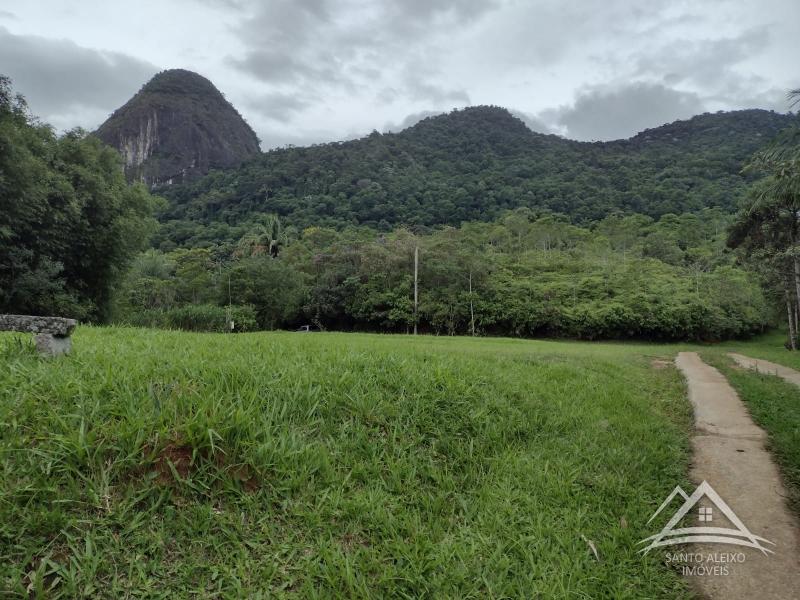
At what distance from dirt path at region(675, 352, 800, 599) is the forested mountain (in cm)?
5721

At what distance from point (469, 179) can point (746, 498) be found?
252ft

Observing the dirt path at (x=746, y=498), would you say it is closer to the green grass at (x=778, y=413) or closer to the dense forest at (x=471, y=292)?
the green grass at (x=778, y=413)

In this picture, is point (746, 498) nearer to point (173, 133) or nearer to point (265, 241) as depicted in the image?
point (265, 241)

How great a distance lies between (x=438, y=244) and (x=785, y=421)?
98.0ft

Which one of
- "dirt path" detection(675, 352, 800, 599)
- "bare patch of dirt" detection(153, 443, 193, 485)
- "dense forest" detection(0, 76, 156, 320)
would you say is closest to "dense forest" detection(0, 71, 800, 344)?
"dense forest" detection(0, 76, 156, 320)

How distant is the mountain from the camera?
108 metres

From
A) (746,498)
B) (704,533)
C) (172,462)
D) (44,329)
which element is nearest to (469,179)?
(746,498)

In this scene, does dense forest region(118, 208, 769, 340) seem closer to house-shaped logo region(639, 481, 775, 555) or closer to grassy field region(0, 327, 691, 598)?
grassy field region(0, 327, 691, 598)

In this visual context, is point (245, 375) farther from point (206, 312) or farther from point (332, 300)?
point (332, 300)

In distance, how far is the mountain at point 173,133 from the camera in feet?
353

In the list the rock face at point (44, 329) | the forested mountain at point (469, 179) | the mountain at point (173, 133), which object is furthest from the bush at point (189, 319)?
the mountain at point (173, 133)

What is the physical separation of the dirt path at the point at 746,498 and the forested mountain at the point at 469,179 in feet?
188

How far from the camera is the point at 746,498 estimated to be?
317 centimetres

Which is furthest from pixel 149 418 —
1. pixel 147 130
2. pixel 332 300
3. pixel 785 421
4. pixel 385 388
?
pixel 147 130
